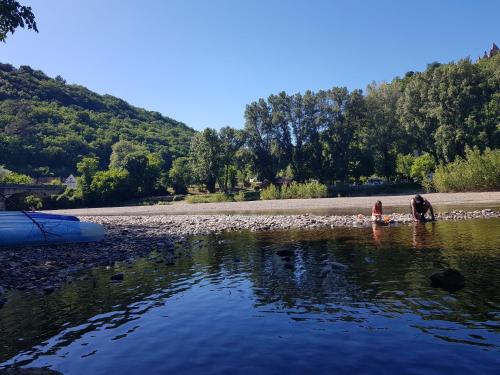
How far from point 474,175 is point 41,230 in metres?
59.3

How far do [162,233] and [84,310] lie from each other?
19.7 m

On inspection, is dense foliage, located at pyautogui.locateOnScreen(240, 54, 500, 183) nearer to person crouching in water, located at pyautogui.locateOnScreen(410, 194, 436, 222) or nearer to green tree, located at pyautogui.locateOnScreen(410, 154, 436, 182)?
green tree, located at pyautogui.locateOnScreen(410, 154, 436, 182)

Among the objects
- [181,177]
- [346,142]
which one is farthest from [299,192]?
[181,177]

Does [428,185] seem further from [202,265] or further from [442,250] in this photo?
[202,265]

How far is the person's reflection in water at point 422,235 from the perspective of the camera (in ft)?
66.1

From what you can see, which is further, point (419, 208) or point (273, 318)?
point (419, 208)

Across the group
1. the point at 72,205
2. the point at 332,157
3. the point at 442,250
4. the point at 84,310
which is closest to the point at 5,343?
the point at 84,310

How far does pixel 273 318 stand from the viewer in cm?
1041

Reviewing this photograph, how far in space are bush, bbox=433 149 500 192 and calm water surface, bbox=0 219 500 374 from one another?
47.0 meters

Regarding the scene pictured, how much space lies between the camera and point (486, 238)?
20.8 metres

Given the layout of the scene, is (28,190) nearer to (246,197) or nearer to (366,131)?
(246,197)

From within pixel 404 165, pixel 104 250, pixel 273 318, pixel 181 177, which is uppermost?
pixel 181 177

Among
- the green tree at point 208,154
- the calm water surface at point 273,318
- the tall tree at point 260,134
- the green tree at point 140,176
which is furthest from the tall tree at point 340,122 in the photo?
the calm water surface at point 273,318

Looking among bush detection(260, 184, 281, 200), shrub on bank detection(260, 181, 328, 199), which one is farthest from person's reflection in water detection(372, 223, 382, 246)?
bush detection(260, 184, 281, 200)
